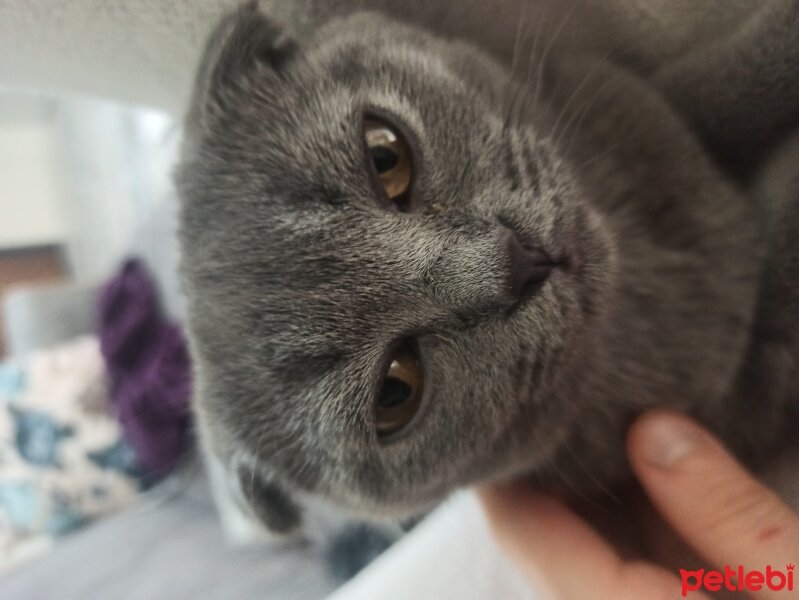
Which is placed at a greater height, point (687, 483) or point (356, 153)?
point (356, 153)

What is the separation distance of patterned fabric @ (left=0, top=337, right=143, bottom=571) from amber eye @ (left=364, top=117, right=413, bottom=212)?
1.64 meters

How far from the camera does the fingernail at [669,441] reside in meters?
0.70

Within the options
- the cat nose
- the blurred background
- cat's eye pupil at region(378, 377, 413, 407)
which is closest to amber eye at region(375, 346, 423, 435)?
cat's eye pupil at region(378, 377, 413, 407)

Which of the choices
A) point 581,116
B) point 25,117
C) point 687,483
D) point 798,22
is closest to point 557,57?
point 581,116

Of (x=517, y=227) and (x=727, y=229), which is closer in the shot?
(x=517, y=227)

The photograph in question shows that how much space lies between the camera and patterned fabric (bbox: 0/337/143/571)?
75.9 inches

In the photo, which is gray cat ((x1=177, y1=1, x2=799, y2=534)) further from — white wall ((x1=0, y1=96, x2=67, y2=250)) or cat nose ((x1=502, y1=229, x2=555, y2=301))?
white wall ((x1=0, y1=96, x2=67, y2=250))

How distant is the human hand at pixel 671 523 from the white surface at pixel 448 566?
0.12 metres

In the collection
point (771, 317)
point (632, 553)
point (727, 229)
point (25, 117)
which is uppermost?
point (25, 117)

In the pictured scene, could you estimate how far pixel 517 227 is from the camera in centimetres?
65

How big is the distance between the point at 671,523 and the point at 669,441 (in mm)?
111

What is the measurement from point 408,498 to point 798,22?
27.7 inches

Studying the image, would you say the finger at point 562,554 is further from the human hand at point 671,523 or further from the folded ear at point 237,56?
the folded ear at point 237,56

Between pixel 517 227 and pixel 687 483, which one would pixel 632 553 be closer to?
pixel 687 483
